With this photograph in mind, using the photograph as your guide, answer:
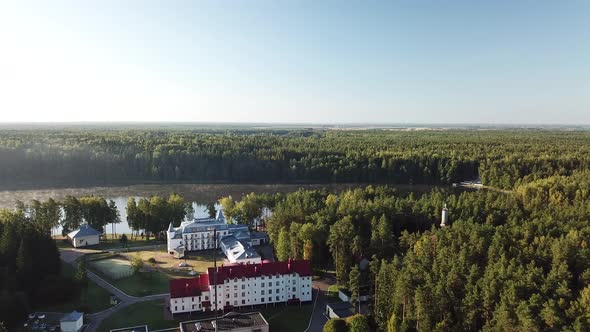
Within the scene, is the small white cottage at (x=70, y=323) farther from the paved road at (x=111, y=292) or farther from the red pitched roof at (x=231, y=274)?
the red pitched roof at (x=231, y=274)

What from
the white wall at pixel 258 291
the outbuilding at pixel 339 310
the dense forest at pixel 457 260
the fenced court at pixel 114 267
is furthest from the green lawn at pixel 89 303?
the outbuilding at pixel 339 310

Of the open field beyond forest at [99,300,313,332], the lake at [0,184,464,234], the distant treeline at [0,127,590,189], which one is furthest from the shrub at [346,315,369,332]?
the distant treeline at [0,127,590,189]

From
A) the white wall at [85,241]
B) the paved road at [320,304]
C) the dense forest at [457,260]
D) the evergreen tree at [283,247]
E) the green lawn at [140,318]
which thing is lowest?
the paved road at [320,304]

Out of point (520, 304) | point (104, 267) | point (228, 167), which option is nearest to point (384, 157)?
point (228, 167)

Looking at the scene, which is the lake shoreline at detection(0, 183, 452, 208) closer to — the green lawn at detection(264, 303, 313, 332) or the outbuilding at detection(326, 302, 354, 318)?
the green lawn at detection(264, 303, 313, 332)

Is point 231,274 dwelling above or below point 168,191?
above

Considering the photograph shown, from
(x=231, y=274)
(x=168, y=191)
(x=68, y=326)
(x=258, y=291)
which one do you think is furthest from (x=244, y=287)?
(x=168, y=191)

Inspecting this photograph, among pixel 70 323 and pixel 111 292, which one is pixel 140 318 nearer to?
pixel 70 323

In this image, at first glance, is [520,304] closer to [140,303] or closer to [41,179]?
[140,303]
